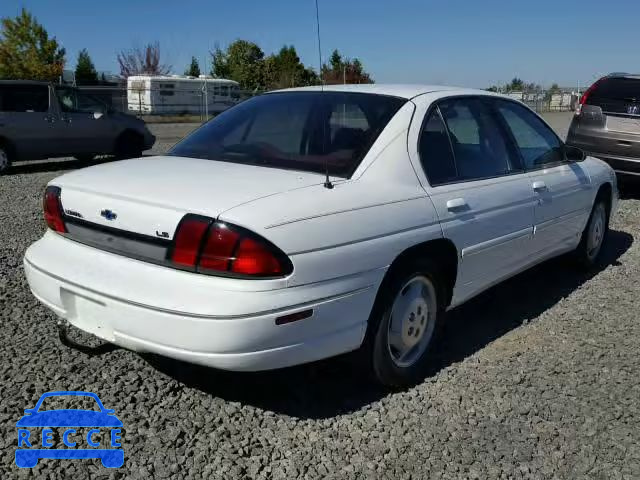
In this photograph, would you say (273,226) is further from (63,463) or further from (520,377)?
(520,377)

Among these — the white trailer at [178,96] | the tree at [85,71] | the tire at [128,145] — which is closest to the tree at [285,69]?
Answer: the white trailer at [178,96]

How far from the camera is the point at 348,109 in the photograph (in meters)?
3.52

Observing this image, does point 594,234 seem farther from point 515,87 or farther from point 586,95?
point 515,87

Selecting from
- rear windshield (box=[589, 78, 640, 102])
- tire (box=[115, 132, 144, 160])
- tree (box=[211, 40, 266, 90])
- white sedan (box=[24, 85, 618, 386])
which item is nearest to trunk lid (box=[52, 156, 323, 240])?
white sedan (box=[24, 85, 618, 386])

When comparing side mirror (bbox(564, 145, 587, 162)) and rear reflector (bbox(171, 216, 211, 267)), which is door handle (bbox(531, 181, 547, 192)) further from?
rear reflector (bbox(171, 216, 211, 267))

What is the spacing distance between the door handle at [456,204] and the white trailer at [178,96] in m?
31.9

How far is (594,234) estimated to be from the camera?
551 centimetres

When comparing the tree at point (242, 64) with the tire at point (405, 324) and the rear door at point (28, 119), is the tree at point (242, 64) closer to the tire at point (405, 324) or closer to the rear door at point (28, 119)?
the rear door at point (28, 119)

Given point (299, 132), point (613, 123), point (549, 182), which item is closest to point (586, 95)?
point (613, 123)

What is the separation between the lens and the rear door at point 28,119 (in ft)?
36.8

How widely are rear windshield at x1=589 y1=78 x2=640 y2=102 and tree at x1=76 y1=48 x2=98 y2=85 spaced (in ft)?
144

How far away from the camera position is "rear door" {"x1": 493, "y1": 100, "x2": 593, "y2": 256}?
432 cm

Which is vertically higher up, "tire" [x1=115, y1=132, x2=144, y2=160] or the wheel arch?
"tire" [x1=115, y1=132, x2=144, y2=160]

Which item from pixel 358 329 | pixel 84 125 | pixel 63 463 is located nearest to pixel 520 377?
pixel 358 329
